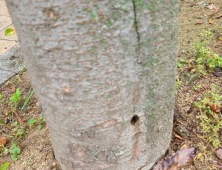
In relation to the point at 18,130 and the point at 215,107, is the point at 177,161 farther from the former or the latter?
the point at 18,130

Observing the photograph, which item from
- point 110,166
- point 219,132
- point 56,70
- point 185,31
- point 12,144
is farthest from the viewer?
point 185,31

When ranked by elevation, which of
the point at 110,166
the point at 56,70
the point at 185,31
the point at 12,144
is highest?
the point at 56,70

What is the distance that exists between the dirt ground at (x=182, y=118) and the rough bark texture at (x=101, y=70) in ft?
1.42

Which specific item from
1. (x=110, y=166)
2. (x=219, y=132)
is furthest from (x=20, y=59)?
(x=219, y=132)

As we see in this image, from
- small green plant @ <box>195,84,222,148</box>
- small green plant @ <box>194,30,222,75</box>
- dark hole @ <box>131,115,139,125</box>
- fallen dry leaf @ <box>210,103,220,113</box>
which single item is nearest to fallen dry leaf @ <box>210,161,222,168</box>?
small green plant @ <box>195,84,222,148</box>

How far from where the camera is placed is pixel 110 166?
3.64ft

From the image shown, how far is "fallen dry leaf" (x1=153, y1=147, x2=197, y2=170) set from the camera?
1304mm

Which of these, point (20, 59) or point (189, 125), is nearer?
point (189, 125)

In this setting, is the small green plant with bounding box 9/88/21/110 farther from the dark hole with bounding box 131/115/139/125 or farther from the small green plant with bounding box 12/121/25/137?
the dark hole with bounding box 131/115/139/125

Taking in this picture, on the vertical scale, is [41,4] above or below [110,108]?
above

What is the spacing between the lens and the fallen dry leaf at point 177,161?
1304 mm

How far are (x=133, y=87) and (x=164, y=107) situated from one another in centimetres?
30

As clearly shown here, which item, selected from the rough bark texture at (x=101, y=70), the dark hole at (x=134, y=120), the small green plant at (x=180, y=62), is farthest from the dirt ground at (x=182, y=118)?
the dark hole at (x=134, y=120)

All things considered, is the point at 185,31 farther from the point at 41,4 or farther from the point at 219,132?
the point at 41,4
